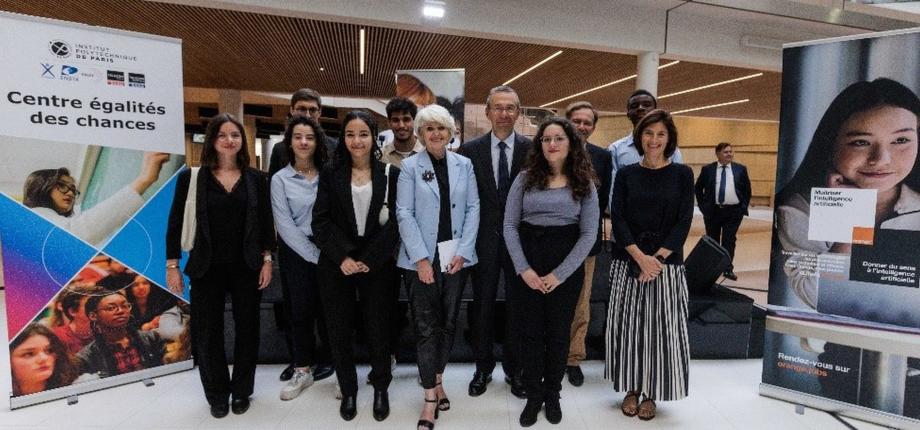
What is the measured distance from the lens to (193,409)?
2680mm

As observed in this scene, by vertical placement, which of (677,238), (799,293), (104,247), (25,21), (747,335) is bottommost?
(747,335)

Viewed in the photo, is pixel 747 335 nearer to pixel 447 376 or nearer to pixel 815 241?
pixel 815 241

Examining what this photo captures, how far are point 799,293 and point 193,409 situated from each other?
11.8ft

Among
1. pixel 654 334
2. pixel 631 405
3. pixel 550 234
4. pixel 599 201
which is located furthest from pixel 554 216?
pixel 631 405

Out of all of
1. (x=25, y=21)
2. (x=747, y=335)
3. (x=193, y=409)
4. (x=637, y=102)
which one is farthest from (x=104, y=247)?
(x=747, y=335)

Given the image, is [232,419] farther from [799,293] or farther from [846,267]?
[846,267]

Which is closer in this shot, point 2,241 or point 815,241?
point 2,241

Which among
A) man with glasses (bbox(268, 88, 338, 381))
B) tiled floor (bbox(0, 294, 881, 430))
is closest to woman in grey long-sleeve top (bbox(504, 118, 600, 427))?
tiled floor (bbox(0, 294, 881, 430))

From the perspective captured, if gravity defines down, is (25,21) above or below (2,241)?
above

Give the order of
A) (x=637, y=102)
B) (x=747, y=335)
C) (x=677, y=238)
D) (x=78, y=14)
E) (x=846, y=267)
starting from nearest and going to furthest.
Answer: (x=677, y=238) → (x=846, y=267) → (x=637, y=102) → (x=747, y=335) → (x=78, y=14)

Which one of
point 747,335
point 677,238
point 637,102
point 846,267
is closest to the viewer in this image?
point 677,238

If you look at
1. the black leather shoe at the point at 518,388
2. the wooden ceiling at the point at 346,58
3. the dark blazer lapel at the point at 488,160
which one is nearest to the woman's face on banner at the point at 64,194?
the dark blazer lapel at the point at 488,160

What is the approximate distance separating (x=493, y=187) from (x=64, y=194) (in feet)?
8.00

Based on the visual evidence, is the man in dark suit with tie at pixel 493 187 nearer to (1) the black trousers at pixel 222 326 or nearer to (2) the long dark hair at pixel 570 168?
(2) the long dark hair at pixel 570 168
